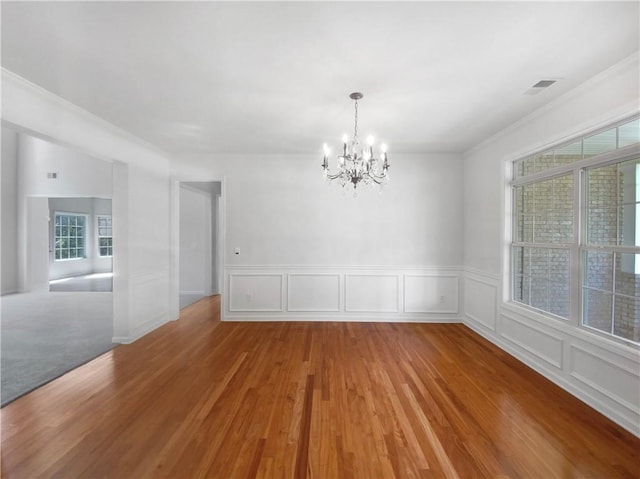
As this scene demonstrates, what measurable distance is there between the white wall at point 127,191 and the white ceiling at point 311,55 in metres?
0.21

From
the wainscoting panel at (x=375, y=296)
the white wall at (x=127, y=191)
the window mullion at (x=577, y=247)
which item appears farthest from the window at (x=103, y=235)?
the window mullion at (x=577, y=247)

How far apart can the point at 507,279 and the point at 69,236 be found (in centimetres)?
1195

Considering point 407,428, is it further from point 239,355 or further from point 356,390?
point 239,355

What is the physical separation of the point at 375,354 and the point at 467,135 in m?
3.04

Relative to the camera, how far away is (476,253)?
435 cm

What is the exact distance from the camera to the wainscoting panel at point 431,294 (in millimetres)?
4750

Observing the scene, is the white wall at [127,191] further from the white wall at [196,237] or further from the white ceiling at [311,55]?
the white wall at [196,237]

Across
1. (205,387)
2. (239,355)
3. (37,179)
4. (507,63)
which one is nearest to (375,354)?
(239,355)

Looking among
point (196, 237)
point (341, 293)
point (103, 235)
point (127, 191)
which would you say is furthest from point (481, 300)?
point (103, 235)

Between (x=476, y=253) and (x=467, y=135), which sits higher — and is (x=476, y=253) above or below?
below

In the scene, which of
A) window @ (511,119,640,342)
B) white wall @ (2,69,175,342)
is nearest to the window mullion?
window @ (511,119,640,342)

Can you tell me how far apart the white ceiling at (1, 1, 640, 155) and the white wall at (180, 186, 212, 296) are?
3.35 meters

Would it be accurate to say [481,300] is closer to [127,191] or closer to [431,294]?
[431,294]

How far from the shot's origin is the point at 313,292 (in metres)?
4.80
